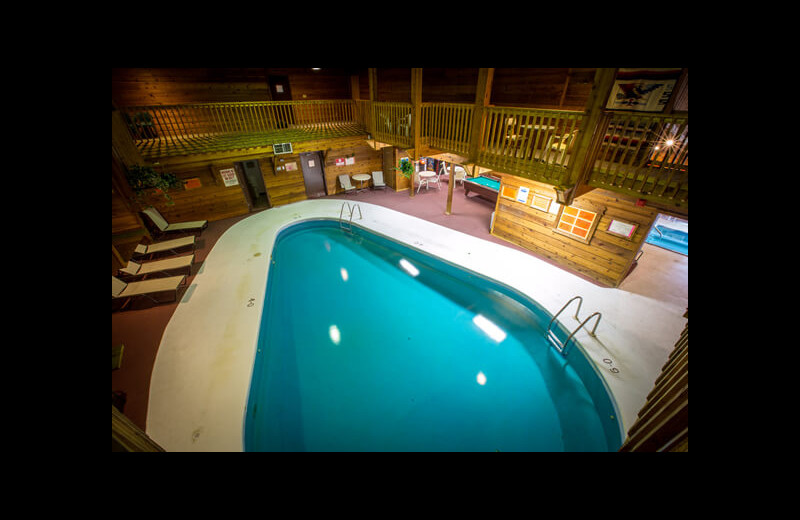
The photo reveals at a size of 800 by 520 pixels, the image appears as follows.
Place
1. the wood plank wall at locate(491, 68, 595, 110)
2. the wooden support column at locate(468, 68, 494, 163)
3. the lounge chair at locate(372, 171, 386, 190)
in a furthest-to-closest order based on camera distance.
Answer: the lounge chair at locate(372, 171, 386, 190) < the wood plank wall at locate(491, 68, 595, 110) < the wooden support column at locate(468, 68, 494, 163)

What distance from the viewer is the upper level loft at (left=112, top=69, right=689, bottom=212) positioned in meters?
4.99

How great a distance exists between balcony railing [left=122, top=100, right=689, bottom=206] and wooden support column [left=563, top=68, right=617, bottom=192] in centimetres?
8

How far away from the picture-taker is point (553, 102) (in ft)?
25.4

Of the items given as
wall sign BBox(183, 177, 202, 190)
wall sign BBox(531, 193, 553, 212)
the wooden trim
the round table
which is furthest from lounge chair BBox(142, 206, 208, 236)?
wall sign BBox(531, 193, 553, 212)

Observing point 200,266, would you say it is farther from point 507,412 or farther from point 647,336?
point 647,336

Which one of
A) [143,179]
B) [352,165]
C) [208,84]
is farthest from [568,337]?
[208,84]

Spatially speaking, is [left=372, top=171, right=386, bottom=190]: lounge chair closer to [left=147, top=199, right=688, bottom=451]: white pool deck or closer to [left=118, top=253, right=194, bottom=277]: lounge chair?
[left=147, top=199, right=688, bottom=451]: white pool deck

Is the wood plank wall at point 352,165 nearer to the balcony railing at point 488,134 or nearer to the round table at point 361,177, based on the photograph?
the round table at point 361,177

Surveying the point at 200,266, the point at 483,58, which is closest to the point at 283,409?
the point at 200,266

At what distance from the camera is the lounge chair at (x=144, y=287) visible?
19.9 ft

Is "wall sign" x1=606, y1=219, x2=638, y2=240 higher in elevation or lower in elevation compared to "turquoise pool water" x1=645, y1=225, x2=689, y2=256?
higher

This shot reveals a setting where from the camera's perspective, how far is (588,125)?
514 centimetres

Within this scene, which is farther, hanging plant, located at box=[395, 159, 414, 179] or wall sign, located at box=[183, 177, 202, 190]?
hanging plant, located at box=[395, 159, 414, 179]

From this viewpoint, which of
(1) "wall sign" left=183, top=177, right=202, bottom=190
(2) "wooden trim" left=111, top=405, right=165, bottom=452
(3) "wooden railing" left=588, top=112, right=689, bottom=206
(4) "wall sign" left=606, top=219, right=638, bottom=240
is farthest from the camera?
(1) "wall sign" left=183, top=177, right=202, bottom=190
